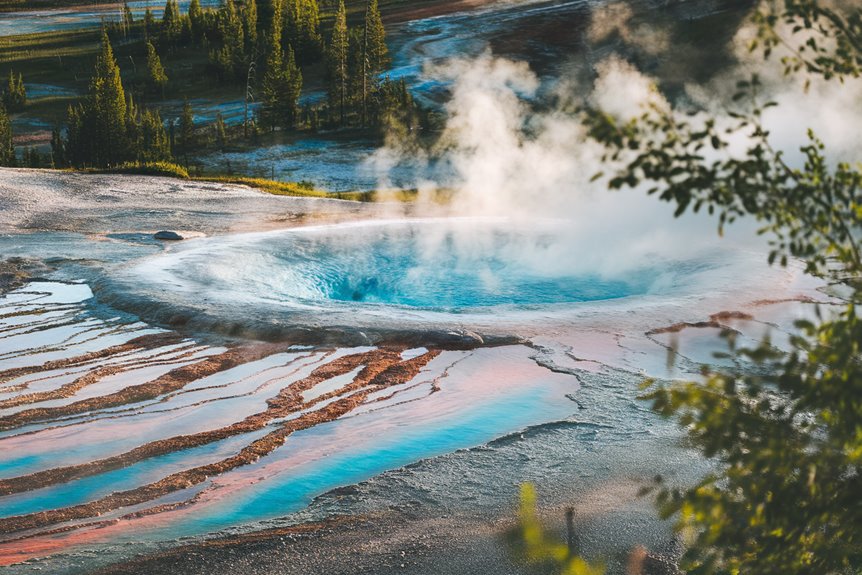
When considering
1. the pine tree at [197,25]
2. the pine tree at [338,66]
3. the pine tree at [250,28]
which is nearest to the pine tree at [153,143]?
the pine tree at [338,66]

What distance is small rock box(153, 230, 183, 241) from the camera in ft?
43.0

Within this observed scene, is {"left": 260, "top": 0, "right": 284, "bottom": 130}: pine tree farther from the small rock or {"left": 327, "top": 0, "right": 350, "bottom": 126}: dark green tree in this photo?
the small rock

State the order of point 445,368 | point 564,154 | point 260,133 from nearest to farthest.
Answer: point 445,368
point 564,154
point 260,133

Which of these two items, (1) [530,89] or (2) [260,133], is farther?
(1) [530,89]

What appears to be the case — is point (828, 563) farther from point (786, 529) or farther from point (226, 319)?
point (226, 319)

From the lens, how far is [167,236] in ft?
43.4

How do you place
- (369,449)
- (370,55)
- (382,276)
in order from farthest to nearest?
(370,55), (382,276), (369,449)

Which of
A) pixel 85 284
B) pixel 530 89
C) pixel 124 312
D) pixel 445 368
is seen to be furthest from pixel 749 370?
pixel 530 89

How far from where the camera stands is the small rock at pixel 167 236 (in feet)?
43.0

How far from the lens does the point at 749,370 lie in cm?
641

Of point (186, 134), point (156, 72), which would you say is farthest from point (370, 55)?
point (156, 72)

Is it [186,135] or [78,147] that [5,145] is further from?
[186,135]

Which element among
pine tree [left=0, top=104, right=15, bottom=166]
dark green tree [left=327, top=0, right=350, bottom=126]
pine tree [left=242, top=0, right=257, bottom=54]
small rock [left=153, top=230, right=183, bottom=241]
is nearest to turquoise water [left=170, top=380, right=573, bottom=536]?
small rock [left=153, top=230, right=183, bottom=241]

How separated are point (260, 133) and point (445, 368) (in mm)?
38503
